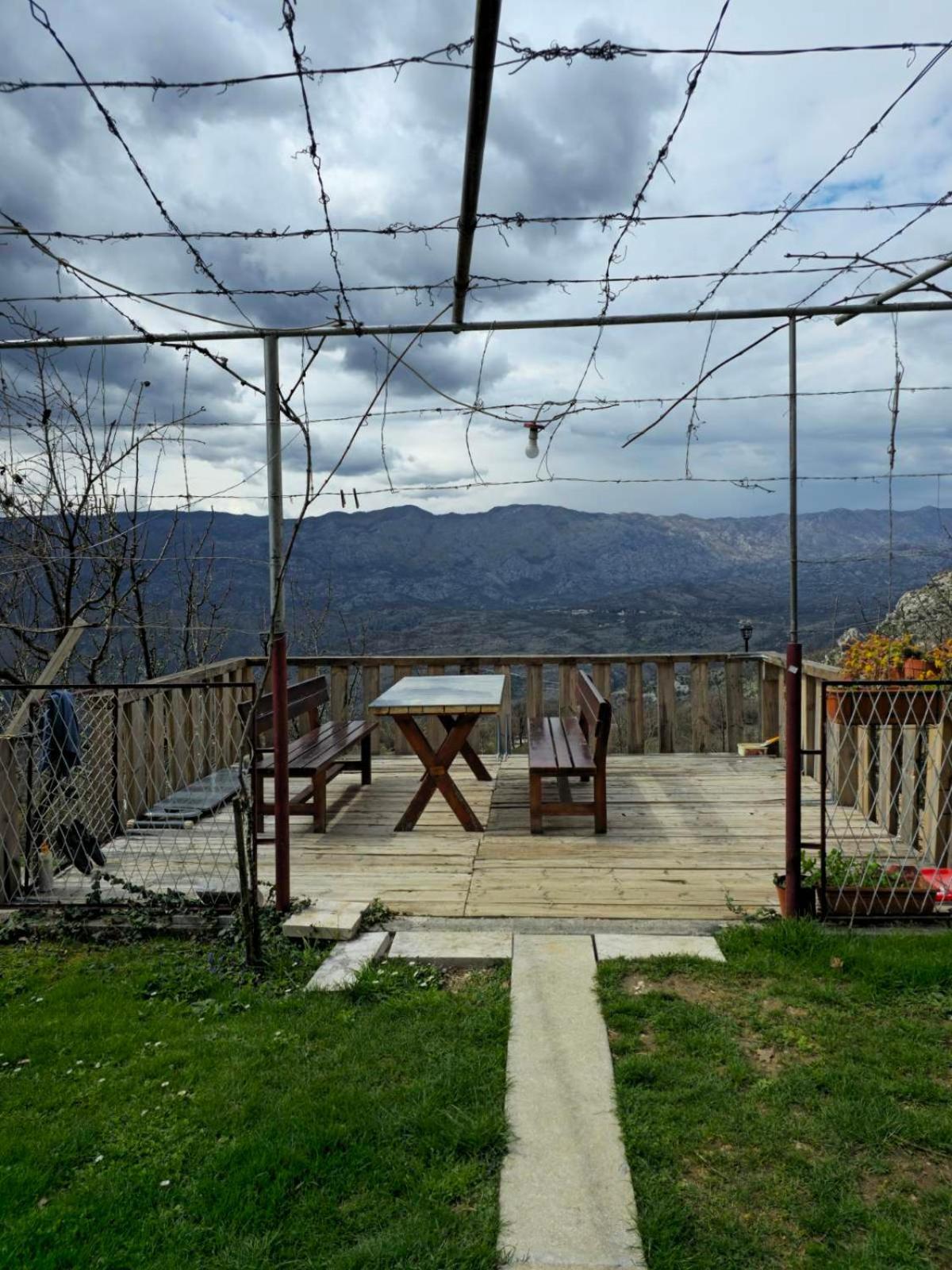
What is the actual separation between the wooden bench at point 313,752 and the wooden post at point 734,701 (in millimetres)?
2993

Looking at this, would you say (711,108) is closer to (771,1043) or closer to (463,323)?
(463,323)

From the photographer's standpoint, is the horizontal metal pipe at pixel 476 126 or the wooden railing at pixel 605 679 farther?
the wooden railing at pixel 605 679

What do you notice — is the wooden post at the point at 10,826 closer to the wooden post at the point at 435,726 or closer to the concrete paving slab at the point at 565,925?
the concrete paving slab at the point at 565,925

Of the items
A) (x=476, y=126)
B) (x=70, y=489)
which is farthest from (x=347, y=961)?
(x=70, y=489)

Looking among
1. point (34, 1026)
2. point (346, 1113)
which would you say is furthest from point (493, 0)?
point (34, 1026)

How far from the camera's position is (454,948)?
3.43m

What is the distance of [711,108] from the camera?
328cm

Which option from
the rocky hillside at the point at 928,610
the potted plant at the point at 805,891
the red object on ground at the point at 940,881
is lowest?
the red object on ground at the point at 940,881

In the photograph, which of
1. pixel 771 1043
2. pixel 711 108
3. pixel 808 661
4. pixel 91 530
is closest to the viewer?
pixel 771 1043

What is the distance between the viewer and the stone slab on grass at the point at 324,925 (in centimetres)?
355

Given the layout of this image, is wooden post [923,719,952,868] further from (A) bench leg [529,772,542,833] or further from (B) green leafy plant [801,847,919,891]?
(A) bench leg [529,772,542,833]

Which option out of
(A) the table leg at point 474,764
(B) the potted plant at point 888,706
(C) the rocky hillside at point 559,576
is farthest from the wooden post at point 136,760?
(C) the rocky hillside at point 559,576

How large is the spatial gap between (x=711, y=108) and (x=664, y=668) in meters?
4.62

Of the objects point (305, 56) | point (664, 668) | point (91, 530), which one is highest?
point (305, 56)
